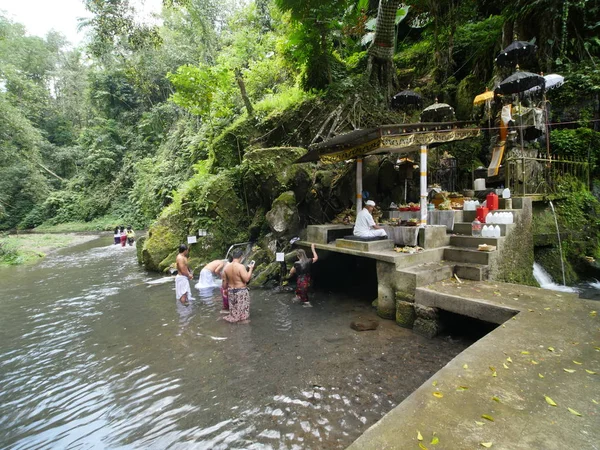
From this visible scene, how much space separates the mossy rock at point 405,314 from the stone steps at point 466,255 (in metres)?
1.99

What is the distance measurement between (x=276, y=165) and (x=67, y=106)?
4552cm

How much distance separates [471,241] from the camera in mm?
7258

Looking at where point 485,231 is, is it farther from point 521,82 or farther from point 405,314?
point 521,82

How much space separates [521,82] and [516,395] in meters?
9.26

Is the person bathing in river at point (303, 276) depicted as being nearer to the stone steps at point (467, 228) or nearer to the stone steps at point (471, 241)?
the stone steps at point (471, 241)

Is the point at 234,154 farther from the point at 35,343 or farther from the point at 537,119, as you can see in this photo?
the point at 537,119

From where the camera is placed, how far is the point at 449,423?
2475mm

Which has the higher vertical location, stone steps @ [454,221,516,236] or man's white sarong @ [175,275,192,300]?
stone steps @ [454,221,516,236]

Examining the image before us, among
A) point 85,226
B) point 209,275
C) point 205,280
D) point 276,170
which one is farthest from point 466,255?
point 85,226

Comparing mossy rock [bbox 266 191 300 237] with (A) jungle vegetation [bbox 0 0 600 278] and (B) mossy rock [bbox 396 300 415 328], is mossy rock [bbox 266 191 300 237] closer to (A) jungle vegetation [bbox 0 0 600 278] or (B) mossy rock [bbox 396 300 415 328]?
(A) jungle vegetation [bbox 0 0 600 278]

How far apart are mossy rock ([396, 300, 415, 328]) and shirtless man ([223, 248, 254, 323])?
3.39 meters

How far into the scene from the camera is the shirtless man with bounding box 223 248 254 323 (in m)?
6.77

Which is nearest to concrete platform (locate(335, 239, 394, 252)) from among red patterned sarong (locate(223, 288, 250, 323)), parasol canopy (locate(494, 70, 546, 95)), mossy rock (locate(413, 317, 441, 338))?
mossy rock (locate(413, 317, 441, 338))

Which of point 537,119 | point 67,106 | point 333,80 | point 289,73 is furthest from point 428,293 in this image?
point 67,106
